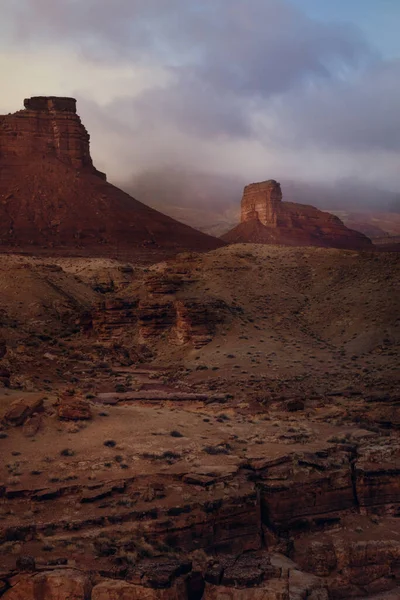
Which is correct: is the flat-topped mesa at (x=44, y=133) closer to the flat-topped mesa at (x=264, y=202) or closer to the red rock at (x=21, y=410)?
the flat-topped mesa at (x=264, y=202)

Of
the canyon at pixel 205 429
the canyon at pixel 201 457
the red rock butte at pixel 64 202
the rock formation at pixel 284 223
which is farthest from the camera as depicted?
the rock formation at pixel 284 223

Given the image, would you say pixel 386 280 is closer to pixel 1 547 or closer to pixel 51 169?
pixel 1 547

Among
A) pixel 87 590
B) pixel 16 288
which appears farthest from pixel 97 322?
pixel 87 590

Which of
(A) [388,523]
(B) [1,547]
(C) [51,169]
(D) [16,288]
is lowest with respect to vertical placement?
(A) [388,523]

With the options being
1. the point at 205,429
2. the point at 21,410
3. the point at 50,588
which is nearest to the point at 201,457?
the point at 205,429

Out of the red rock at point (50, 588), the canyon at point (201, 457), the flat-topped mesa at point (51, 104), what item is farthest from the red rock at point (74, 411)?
the flat-topped mesa at point (51, 104)

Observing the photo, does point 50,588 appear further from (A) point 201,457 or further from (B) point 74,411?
(B) point 74,411

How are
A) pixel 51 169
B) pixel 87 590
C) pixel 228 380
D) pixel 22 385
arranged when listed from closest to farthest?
1. pixel 87 590
2. pixel 22 385
3. pixel 228 380
4. pixel 51 169

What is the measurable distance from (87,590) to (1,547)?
7.92 feet

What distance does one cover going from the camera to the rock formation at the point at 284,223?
392 ft

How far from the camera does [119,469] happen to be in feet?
58.0

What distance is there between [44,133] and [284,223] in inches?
1767

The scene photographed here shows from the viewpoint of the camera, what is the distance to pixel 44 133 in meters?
100

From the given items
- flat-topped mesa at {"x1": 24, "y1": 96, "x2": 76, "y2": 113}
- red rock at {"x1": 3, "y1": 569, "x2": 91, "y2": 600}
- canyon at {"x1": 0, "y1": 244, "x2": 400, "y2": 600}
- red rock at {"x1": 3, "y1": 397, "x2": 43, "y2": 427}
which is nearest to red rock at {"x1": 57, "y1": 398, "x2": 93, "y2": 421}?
canyon at {"x1": 0, "y1": 244, "x2": 400, "y2": 600}
